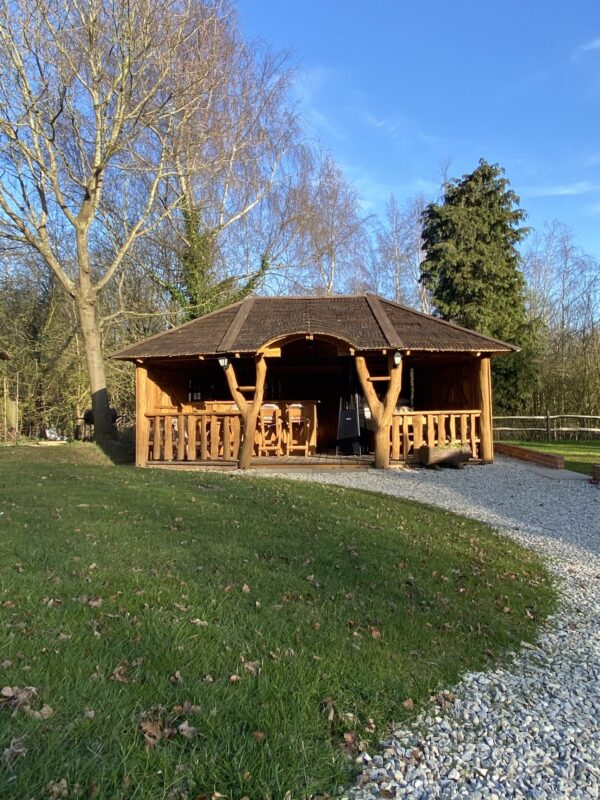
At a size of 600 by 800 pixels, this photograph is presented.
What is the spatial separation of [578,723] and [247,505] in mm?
5027

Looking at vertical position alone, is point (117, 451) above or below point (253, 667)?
above

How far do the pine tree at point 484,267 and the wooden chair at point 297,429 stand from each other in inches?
441

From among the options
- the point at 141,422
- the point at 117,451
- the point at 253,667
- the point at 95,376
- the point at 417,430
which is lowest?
the point at 253,667

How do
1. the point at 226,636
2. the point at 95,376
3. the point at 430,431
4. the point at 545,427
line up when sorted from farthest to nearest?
the point at 545,427 → the point at 95,376 → the point at 430,431 → the point at 226,636

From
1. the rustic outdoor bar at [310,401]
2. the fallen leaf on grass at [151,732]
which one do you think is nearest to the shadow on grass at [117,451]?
the rustic outdoor bar at [310,401]

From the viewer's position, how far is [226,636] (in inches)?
134

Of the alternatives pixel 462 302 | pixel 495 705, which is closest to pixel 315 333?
pixel 495 705

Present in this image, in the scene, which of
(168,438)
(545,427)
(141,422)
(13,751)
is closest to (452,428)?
(168,438)

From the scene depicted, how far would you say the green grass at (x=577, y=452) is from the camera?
13.5 metres

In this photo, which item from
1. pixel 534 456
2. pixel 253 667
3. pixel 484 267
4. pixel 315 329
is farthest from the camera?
pixel 484 267

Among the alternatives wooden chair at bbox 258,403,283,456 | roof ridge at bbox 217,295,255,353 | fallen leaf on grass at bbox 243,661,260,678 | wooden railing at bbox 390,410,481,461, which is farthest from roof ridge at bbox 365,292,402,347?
fallen leaf on grass at bbox 243,661,260,678

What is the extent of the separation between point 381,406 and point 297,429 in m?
2.79

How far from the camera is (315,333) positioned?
1187 centimetres

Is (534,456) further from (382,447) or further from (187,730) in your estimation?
(187,730)
